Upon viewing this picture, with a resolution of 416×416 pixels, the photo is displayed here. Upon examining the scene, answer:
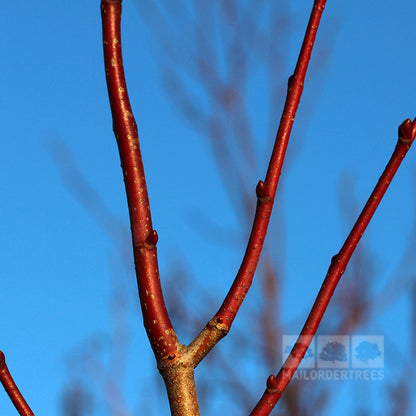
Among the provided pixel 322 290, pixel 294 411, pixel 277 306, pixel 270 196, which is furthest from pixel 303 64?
pixel 294 411

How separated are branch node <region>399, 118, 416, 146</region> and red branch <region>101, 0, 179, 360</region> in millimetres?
378

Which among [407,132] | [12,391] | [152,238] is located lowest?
[12,391]

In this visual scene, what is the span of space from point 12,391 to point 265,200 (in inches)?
18.0

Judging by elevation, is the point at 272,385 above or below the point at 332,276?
below

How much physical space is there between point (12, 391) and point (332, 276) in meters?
0.49

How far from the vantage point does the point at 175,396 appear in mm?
764

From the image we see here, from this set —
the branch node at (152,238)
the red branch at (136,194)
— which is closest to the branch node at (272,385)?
the red branch at (136,194)

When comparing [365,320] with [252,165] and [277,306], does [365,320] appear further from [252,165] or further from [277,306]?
[252,165]

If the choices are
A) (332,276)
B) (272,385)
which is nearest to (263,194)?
(332,276)

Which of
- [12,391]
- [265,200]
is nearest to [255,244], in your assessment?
[265,200]

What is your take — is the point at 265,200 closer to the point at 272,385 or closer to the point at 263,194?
the point at 263,194

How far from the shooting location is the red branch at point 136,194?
0.76 m

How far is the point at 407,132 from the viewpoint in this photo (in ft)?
2.73

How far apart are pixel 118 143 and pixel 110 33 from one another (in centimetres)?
15
